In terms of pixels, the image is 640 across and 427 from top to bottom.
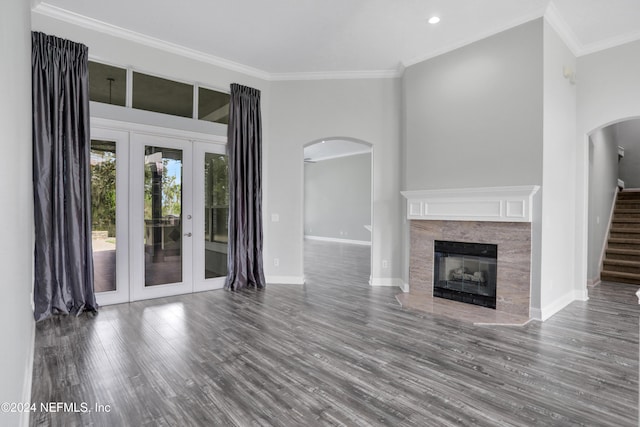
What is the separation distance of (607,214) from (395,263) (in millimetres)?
4744

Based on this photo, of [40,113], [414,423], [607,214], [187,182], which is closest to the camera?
[414,423]

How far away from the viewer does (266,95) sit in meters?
5.82

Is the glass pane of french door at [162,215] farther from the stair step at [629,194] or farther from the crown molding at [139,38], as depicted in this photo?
the stair step at [629,194]

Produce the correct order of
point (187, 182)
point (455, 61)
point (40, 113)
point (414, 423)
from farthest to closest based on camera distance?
point (187, 182)
point (455, 61)
point (40, 113)
point (414, 423)

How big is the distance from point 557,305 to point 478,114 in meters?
2.66

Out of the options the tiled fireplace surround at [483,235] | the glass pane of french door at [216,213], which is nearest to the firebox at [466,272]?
the tiled fireplace surround at [483,235]

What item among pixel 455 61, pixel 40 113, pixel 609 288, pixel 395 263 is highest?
pixel 455 61

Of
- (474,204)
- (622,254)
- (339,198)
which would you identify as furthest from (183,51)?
(339,198)

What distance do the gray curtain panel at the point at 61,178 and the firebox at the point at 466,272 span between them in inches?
178

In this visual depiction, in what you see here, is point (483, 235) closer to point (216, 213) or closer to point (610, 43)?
point (610, 43)

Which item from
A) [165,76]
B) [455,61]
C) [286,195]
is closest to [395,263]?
[286,195]

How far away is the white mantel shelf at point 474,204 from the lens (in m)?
4.00

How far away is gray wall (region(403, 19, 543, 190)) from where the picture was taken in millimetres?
4035

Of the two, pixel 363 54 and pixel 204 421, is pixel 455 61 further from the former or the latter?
pixel 204 421
